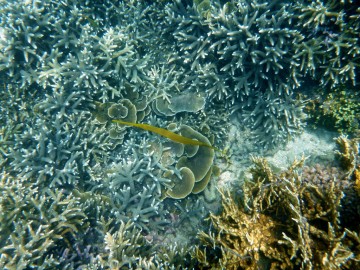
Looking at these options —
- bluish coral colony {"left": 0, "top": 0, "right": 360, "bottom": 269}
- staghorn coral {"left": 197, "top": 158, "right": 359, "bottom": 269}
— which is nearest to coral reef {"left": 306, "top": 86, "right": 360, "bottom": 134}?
bluish coral colony {"left": 0, "top": 0, "right": 360, "bottom": 269}

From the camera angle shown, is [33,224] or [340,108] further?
[340,108]

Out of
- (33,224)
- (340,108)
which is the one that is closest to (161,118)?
(33,224)

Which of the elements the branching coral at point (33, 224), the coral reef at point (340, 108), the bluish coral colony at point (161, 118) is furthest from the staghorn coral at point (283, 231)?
the branching coral at point (33, 224)

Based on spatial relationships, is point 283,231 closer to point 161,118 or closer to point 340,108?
point 340,108

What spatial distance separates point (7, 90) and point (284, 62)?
5.42 meters

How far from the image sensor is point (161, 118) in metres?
4.89

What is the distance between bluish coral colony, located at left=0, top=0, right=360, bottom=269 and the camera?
11.4ft

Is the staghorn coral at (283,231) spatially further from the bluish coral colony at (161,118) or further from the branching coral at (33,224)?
the branching coral at (33,224)

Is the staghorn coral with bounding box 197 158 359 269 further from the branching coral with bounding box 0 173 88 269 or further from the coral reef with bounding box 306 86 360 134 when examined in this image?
the branching coral with bounding box 0 173 88 269

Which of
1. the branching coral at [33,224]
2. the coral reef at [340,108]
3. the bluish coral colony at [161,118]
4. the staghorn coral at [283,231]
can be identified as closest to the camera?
the staghorn coral at [283,231]

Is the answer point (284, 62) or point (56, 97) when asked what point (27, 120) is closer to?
point (56, 97)

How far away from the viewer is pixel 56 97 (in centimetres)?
445

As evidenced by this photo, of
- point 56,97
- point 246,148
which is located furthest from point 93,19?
point 246,148

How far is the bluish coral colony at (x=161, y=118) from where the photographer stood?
11.4 feet
